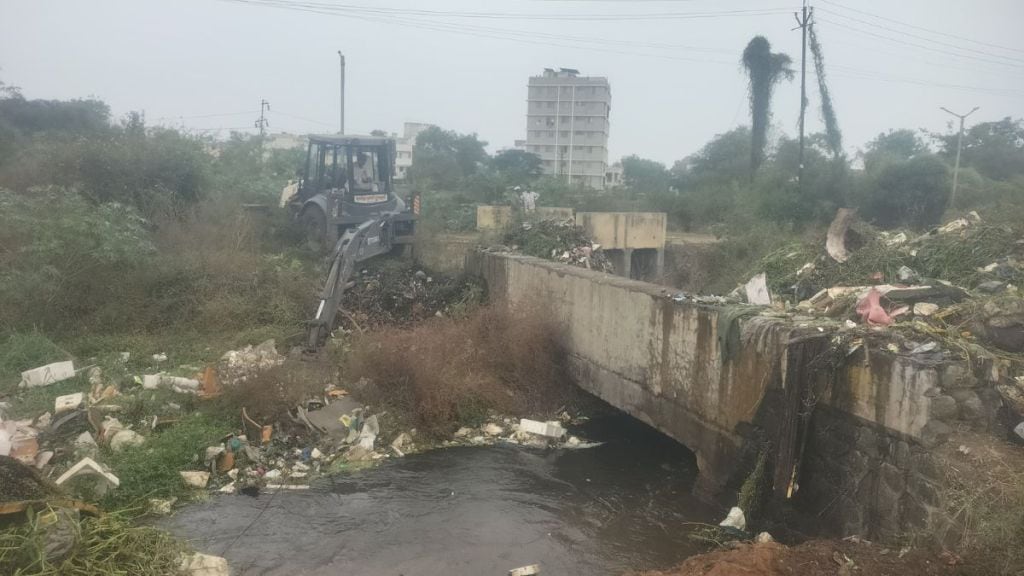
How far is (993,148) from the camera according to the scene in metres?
25.9

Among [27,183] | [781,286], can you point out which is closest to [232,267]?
[27,183]

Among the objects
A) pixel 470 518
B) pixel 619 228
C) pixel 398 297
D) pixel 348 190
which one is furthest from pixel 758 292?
pixel 619 228

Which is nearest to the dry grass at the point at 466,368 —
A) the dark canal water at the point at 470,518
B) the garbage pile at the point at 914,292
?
the dark canal water at the point at 470,518

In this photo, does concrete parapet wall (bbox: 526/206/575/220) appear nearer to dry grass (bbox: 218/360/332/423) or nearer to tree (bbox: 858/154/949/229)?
dry grass (bbox: 218/360/332/423)

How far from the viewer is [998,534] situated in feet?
13.7

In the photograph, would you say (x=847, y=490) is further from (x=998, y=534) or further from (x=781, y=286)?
(x=781, y=286)

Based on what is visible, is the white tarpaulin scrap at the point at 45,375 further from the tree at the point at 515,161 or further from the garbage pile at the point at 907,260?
the tree at the point at 515,161

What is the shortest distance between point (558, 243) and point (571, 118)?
4507 cm

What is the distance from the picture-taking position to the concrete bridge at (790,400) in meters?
5.02

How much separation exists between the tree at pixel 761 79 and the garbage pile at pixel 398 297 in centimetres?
1822

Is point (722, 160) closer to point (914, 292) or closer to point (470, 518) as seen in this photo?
point (914, 292)

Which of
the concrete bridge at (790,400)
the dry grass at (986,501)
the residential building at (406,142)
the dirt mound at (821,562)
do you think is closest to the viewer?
the dry grass at (986,501)

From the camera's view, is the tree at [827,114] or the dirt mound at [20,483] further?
the tree at [827,114]

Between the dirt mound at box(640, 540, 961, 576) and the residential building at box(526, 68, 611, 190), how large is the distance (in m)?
51.2
